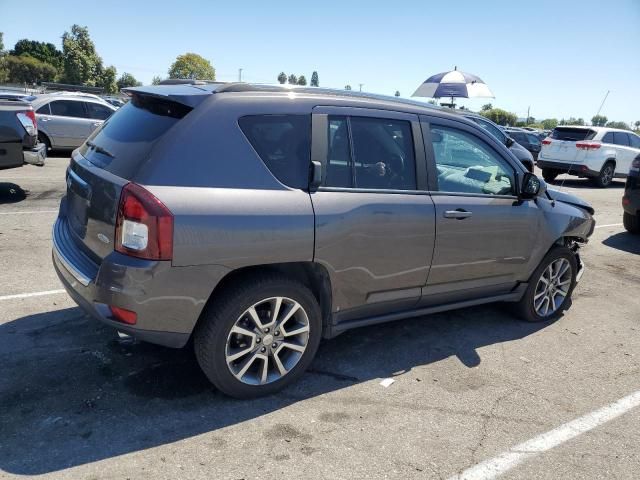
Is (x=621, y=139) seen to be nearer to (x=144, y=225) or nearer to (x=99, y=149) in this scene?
→ (x=99, y=149)

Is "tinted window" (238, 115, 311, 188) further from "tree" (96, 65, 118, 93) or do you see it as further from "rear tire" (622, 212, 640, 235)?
"tree" (96, 65, 118, 93)

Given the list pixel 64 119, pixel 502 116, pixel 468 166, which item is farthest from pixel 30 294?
pixel 502 116

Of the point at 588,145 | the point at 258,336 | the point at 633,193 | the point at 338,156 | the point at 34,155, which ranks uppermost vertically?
the point at 338,156

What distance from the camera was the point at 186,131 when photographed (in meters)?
2.87

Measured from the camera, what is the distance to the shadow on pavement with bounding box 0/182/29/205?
8004 millimetres

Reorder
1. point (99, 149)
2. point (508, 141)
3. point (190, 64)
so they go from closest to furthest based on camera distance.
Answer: point (99, 149) < point (508, 141) < point (190, 64)

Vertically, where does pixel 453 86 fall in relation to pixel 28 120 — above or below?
above

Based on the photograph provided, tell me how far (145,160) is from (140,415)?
143cm

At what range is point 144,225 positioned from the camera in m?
2.66

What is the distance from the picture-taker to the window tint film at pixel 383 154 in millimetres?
3449

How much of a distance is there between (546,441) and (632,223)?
7219 mm

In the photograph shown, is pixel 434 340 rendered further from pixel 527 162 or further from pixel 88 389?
pixel 527 162

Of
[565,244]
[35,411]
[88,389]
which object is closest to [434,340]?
[565,244]

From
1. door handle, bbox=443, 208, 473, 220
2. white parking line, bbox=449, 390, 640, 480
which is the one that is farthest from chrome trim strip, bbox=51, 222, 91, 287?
door handle, bbox=443, 208, 473, 220
